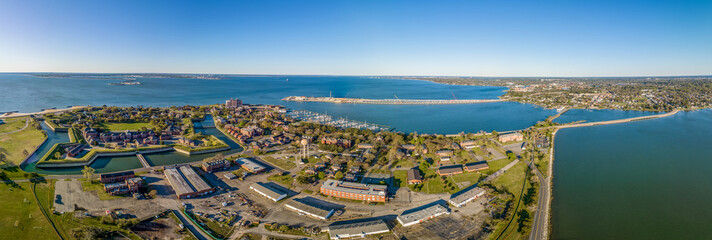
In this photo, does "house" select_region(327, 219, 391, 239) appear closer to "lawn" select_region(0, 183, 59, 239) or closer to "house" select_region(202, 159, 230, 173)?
"house" select_region(202, 159, 230, 173)

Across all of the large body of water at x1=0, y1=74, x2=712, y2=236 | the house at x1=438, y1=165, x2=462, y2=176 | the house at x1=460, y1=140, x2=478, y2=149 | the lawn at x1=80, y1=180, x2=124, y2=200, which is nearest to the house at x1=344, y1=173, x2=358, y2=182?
the house at x1=438, y1=165, x2=462, y2=176

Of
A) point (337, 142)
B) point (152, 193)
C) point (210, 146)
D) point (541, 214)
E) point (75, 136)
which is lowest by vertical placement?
point (541, 214)

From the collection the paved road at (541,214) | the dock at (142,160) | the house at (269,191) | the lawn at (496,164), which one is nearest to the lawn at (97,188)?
the dock at (142,160)

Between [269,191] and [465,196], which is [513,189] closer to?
[465,196]

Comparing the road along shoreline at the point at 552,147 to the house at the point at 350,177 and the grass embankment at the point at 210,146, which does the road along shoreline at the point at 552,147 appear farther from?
the grass embankment at the point at 210,146

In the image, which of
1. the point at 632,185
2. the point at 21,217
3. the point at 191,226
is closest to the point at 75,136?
the point at 21,217

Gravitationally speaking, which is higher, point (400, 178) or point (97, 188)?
point (97, 188)
